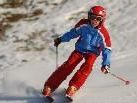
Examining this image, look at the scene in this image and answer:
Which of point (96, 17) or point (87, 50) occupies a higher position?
point (96, 17)

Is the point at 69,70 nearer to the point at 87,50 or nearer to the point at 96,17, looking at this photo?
the point at 87,50

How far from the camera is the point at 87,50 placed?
794cm

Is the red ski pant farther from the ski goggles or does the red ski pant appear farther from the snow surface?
the ski goggles

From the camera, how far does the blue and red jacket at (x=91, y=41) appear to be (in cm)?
770

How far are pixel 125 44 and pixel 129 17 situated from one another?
1.31 m

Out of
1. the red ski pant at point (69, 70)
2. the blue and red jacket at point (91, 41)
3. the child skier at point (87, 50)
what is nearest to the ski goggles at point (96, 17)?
the child skier at point (87, 50)

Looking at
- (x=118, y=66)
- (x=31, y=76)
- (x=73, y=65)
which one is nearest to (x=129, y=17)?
(x=118, y=66)

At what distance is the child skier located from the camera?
763 centimetres

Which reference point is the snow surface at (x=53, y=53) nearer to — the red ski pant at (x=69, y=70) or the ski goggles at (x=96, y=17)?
the red ski pant at (x=69, y=70)

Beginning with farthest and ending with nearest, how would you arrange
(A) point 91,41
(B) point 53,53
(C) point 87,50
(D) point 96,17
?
(B) point 53,53, (C) point 87,50, (A) point 91,41, (D) point 96,17

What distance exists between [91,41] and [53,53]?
280 cm

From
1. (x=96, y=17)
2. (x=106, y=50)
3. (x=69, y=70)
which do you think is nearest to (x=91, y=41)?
(x=106, y=50)

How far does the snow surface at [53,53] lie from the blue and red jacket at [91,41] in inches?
28.9

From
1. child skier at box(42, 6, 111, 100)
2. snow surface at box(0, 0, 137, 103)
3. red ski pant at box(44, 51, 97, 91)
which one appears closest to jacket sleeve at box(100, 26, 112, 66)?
child skier at box(42, 6, 111, 100)
